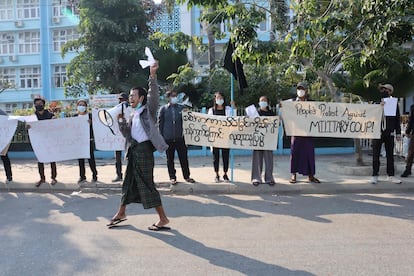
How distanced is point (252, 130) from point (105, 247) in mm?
3910

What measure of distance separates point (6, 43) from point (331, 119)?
3578cm

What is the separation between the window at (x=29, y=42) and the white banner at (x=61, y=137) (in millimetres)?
30924

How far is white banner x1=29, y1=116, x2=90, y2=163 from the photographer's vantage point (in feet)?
26.5

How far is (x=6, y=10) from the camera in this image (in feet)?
117

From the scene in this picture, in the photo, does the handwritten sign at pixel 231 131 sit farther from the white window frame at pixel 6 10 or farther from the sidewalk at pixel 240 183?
the white window frame at pixel 6 10

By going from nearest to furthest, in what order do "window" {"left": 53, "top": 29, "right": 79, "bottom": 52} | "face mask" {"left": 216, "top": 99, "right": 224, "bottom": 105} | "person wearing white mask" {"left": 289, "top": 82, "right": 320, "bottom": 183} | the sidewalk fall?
the sidewalk, "person wearing white mask" {"left": 289, "top": 82, "right": 320, "bottom": 183}, "face mask" {"left": 216, "top": 99, "right": 224, "bottom": 105}, "window" {"left": 53, "top": 29, "right": 79, "bottom": 52}

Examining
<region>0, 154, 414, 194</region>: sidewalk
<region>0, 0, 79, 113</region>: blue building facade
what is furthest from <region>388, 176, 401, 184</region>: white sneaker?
<region>0, 0, 79, 113</region>: blue building facade

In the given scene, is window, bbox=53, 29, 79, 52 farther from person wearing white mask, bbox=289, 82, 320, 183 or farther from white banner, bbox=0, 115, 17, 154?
person wearing white mask, bbox=289, 82, 320, 183

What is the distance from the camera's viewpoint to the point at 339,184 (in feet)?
24.2

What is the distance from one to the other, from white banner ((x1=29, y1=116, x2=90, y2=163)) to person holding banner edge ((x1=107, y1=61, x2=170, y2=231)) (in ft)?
10.6

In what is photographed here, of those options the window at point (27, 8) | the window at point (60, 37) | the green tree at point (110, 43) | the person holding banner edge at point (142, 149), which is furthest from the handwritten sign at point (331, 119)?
the window at point (27, 8)

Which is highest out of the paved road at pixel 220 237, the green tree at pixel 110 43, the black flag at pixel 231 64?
the green tree at pixel 110 43

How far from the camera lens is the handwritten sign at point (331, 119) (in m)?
7.58

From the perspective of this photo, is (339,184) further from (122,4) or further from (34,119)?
(122,4)
